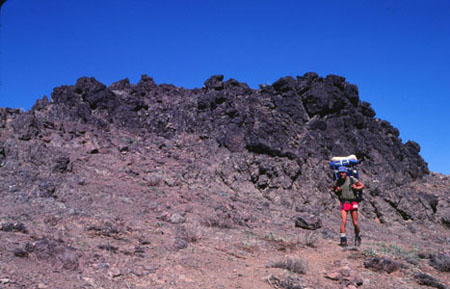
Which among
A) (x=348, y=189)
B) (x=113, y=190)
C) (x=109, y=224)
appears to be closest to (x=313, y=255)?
(x=348, y=189)

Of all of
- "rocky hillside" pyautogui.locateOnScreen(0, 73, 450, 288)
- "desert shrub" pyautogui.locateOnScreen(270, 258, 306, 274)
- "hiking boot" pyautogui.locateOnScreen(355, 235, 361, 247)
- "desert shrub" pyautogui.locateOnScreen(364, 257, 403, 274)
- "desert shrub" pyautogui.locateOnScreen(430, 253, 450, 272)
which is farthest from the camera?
"hiking boot" pyautogui.locateOnScreen(355, 235, 361, 247)

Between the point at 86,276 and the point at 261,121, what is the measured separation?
15.5 m

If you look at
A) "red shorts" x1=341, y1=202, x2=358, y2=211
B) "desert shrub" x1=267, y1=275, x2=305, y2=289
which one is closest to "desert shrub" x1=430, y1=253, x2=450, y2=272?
"red shorts" x1=341, y1=202, x2=358, y2=211

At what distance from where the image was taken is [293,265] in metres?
5.92

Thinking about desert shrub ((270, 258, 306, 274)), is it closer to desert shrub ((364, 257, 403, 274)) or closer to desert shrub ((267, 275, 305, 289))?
desert shrub ((267, 275, 305, 289))

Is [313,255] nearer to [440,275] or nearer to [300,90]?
[440,275]

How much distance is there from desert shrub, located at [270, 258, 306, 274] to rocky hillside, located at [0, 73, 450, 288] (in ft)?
0.10

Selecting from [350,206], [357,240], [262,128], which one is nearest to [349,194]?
[350,206]

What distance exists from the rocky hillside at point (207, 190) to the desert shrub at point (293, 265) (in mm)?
31

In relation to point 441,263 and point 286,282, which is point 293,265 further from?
point 441,263

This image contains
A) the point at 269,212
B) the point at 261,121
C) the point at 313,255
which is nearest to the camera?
the point at 313,255

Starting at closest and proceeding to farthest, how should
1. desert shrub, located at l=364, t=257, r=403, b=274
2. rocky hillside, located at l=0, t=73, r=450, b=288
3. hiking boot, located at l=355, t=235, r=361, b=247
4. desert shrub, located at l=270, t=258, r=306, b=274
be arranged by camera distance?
rocky hillside, located at l=0, t=73, r=450, b=288 → desert shrub, located at l=270, t=258, r=306, b=274 → desert shrub, located at l=364, t=257, r=403, b=274 → hiking boot, located at l=355, t=235, r=361, b=247

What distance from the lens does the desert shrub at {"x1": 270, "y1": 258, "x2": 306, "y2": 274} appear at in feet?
19.3

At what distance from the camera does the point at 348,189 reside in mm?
8141
